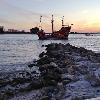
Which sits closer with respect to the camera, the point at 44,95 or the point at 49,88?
the point at 44,95

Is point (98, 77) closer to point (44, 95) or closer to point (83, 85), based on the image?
point (83, 85)

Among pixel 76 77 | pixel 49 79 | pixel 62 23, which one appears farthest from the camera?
pixel 62 23

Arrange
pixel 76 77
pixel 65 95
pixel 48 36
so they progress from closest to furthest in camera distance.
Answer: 1. pixel 65 95
2. pixel 76 77
3. pixel 48 36

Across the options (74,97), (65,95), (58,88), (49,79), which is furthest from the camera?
(49,79)

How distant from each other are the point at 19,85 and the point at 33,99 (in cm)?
283

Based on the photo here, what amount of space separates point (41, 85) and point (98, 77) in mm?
Result: 2486

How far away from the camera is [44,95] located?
39.6ft

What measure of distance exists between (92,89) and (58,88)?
140 cm

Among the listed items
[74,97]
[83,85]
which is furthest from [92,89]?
[74,97]

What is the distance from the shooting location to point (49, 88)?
42.3 feet

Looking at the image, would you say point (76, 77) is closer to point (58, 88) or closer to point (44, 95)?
point (58, 88)

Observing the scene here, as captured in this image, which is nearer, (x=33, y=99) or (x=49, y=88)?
(x=33, y=99)

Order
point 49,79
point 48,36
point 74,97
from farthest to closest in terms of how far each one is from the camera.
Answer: point 48,36
point 49,79
point 74,97

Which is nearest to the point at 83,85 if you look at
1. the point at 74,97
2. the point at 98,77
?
the point at 98,77
